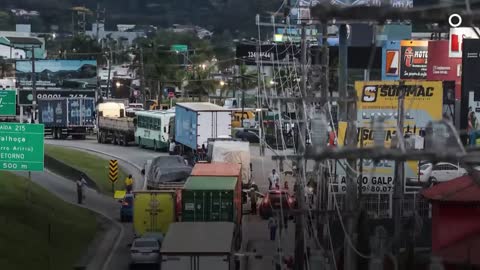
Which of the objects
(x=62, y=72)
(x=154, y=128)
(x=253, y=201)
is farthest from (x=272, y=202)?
(x=62, y=72)

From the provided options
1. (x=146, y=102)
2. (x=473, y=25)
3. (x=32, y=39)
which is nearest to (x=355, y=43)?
(x=473, y=25)

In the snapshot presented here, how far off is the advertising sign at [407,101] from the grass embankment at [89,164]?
14.4 m

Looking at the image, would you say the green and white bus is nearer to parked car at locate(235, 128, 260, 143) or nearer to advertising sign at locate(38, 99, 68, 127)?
parked car at locate(235, 128, 260, 143)

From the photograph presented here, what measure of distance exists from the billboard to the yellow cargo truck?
2418 cm

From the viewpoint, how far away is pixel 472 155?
26.6 feet

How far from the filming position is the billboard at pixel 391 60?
5081 cm

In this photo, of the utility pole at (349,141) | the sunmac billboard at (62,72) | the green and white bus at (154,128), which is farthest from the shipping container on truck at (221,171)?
the sunmac billboard at (62,72)

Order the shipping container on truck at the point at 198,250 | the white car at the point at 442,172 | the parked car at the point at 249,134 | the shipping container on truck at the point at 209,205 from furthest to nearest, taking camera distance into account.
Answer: the parked car at the point at 249,134 < the white car at the point at 442,172 < the shipping container on truck at the point at 209,205 < the shipping container on truck at the point at 198,250

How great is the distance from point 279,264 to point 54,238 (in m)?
7.84

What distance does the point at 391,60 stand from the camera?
51000 mm

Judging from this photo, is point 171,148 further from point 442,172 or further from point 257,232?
point 257,232

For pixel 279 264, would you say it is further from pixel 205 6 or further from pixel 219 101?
pixel 205 6

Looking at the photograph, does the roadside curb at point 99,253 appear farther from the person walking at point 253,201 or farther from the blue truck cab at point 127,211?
the person walking at point 253,201

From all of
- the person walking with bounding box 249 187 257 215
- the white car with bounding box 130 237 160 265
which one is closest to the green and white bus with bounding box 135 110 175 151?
the person walking with bounding box 249 187 257 215
